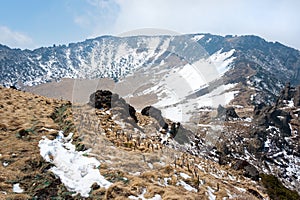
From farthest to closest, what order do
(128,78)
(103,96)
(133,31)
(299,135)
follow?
(299,135) < (103,96) < (128,78) < (133,31)

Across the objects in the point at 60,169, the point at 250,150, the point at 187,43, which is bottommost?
the point at 250,150

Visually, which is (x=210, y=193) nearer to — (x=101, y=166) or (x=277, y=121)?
(x=101, y=166)

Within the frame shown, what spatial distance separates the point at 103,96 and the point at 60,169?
17.9m

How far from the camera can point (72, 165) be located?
53.9ft

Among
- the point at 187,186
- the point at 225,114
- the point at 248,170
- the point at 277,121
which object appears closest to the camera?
the point at 187,186

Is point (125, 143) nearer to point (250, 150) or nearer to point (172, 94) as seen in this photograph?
point (172, 94)

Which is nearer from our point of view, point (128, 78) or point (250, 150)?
point (128, 78)

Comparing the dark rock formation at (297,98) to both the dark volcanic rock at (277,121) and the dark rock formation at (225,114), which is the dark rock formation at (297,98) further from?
the dark rock formation at (225,114)

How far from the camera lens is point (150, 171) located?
16641 mm

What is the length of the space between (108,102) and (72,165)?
17.1m

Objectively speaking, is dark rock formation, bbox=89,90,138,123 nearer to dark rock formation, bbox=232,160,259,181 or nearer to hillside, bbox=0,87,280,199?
hillside, bbox=0,87,280,199

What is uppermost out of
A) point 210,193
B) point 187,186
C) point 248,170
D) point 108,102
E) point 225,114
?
point 225,114

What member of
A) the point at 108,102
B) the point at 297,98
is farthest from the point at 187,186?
the point at 297,98

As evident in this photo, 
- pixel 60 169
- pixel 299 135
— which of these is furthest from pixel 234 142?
pixel 60 169
